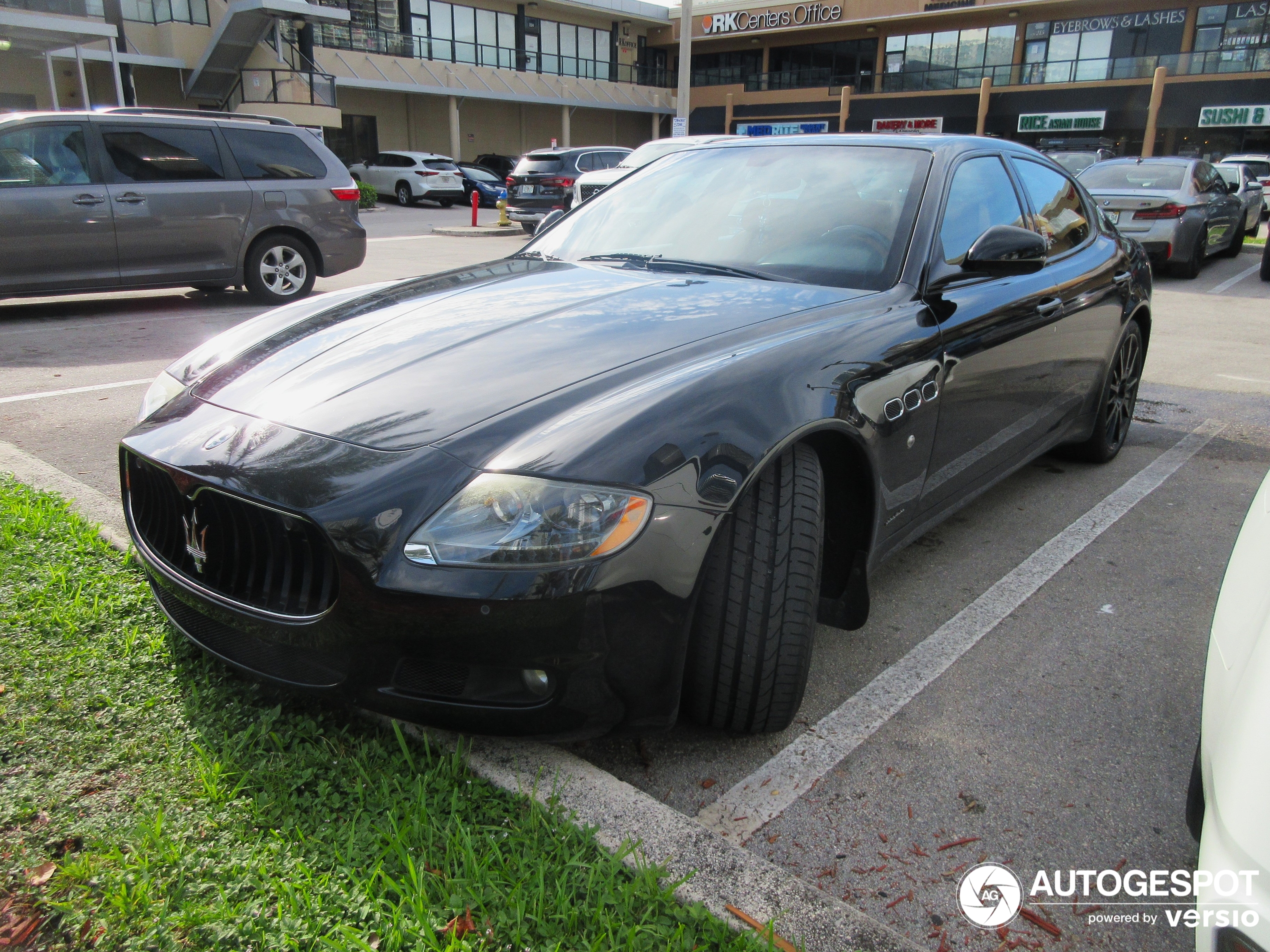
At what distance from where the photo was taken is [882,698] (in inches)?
104

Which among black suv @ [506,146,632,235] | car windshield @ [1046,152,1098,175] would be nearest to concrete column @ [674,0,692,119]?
black suv @ [506,146,632,235]

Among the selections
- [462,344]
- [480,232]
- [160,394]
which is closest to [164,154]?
[160,394]

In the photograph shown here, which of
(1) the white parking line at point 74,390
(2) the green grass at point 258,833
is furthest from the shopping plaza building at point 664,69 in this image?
(2) the green grass at point 258,833

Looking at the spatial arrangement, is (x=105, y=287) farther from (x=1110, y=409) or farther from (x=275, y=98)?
(x=275, y=98)

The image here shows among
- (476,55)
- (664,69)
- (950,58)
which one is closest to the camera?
(476,55)

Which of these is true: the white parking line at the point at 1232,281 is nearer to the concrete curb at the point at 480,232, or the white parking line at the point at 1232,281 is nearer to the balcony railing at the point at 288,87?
the concrete curb at the point at 480,232

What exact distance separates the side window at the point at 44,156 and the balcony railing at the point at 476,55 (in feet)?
80.6

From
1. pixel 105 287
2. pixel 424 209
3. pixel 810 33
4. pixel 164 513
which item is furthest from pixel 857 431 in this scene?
pixel 810 33

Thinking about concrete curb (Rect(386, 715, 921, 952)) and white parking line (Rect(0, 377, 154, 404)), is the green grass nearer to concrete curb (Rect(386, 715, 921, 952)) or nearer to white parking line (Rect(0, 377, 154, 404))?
concrete curb (Rect(386, 715, 921, 952))

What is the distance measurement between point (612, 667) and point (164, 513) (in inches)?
47.1

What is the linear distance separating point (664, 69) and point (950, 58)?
13970mm

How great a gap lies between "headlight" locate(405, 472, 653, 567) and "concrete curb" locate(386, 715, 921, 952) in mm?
474

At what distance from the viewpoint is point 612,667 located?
6.50 feet

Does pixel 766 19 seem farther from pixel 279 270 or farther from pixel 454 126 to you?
pixel 279 270
